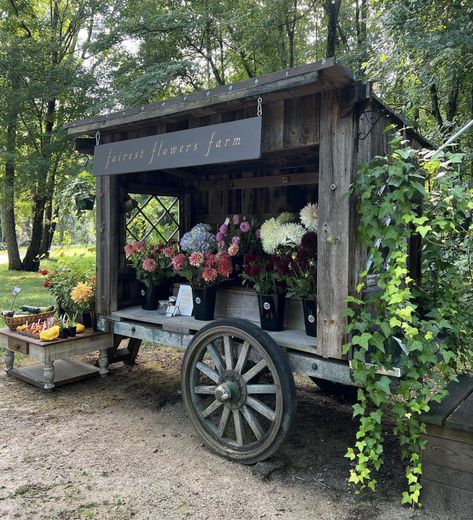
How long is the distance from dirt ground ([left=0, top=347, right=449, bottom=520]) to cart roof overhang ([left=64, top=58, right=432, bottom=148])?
2.10 meters

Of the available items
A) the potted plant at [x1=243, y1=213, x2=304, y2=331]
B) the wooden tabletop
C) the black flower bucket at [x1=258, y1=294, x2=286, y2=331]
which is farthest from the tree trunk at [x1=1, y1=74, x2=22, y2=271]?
the black flower bucket at [x1=258, y1=294, x2=286, y2=331]

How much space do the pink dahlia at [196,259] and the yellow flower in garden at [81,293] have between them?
4.11 ft

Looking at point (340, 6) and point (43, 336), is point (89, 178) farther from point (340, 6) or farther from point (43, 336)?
point (340, 6)

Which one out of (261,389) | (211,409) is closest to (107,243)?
(211,409)

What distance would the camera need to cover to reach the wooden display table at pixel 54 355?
12.6 feet

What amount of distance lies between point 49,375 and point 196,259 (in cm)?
177

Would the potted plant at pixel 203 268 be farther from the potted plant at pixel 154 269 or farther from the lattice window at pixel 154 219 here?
the lattice window at pixel 154 219

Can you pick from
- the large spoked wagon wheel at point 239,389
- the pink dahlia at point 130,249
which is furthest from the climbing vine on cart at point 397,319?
the pink dahlia at point 130,249

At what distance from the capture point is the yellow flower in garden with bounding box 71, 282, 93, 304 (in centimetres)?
400

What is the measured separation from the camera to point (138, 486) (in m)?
2.53

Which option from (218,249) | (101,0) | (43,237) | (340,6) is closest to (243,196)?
(218,249)

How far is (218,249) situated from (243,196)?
1131 millimetres

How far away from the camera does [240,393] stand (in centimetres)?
276

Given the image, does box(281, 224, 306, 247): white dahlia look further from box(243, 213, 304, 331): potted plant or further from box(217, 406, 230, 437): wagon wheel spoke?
box(217, 406, 230, 437): wagon wheel spoke
